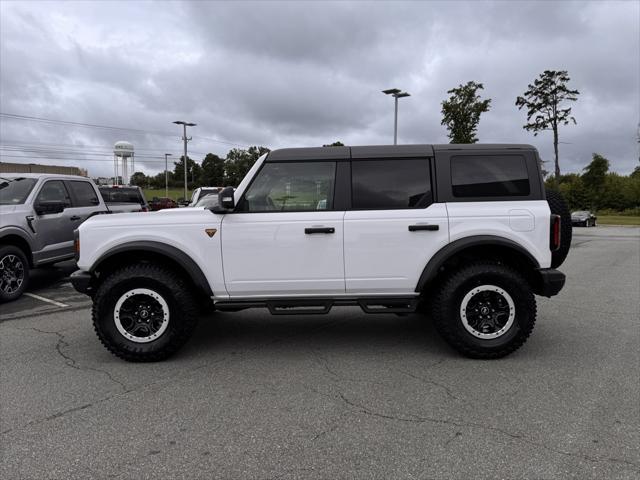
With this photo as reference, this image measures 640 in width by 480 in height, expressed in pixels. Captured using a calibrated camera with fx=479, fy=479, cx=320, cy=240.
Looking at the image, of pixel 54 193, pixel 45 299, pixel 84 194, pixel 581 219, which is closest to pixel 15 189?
pixel 54 193

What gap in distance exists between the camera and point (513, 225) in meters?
4.36

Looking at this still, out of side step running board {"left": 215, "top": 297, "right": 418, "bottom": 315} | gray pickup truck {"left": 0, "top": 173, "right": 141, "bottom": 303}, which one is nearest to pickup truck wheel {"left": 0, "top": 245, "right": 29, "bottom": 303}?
gray pickup truck {"left": 0, "top": 173, "right": 141, "bottom": 303}

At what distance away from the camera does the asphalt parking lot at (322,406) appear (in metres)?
2.74

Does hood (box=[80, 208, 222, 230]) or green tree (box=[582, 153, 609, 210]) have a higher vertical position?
green tree (box=[582, 153, 609, 210])

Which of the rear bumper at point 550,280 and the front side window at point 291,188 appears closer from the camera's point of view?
the rear bumper at point 550,280

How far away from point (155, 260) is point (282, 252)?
4.05 ft

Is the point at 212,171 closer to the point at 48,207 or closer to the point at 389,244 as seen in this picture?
Result: the point at 48,207

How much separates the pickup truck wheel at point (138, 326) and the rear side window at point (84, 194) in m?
4.98

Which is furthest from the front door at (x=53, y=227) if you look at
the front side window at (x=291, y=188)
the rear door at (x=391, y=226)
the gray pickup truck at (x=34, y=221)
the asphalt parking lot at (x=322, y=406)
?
the rear door at (x=391, y=226)

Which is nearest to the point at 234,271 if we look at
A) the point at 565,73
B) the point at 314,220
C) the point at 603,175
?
the point at 314,220

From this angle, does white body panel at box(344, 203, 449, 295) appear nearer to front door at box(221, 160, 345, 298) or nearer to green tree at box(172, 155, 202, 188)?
front door at box(221, 160, 345, 298)

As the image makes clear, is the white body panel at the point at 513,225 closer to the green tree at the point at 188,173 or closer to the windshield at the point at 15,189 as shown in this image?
the windshield at the point at 15,189

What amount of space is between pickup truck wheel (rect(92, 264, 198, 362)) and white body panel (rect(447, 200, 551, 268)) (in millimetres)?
2572

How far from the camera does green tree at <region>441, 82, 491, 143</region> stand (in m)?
23.0
